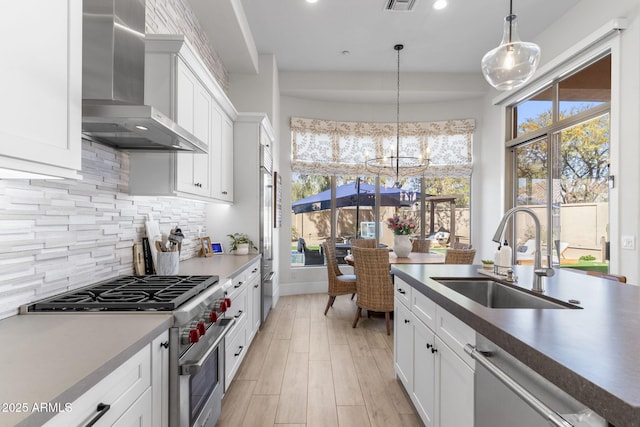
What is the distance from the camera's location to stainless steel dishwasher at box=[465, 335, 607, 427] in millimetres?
795

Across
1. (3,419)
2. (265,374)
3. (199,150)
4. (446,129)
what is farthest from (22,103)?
(446,129)

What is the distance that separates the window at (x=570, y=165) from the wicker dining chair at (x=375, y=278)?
2.06 m

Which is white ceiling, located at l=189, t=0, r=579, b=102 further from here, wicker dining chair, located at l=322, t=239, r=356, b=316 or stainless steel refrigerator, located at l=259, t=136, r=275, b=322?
wicker dining chair, located at l=322, t=239, r=356, b=316

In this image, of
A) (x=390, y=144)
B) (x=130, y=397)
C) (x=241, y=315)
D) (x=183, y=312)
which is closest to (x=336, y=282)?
(x=241, y=315)

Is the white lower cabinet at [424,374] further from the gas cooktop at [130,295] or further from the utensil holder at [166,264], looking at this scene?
the utensil holder at [166,264]

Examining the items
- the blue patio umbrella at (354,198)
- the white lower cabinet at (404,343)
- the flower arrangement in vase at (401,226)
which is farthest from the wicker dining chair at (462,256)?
the blue patio umbrella at (354,198)

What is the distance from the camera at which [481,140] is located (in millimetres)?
5859

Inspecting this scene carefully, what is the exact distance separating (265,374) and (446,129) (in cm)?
502

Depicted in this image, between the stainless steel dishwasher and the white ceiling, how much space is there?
3476 millimetres

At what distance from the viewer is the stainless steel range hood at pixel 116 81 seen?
4.77 feet

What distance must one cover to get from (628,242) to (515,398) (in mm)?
2935

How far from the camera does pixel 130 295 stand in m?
1.55

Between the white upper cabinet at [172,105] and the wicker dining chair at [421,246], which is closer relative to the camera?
the white upper cabinet at [172,105]

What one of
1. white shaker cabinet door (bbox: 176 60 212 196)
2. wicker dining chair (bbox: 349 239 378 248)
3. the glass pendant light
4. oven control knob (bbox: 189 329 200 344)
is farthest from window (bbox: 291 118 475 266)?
oven control knob (bbox: 189 329 200 344)
